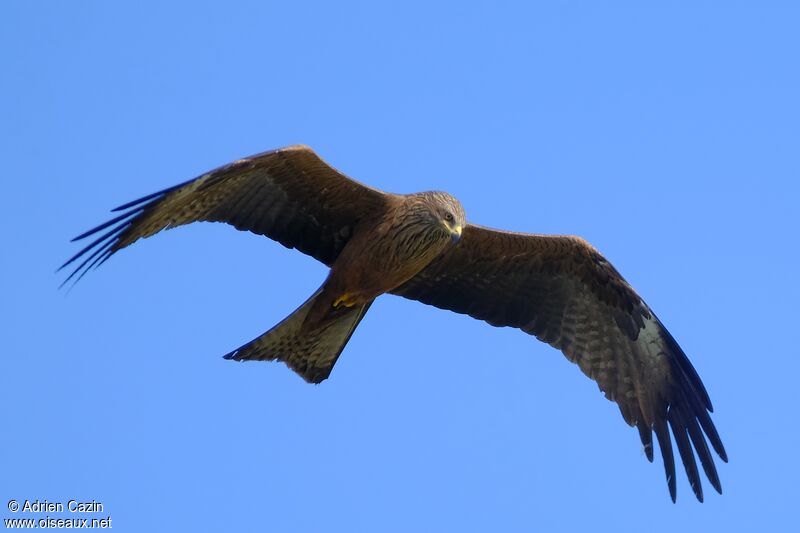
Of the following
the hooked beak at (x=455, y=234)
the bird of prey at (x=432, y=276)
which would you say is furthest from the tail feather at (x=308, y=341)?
the hooked beak at (x=455, y=234)

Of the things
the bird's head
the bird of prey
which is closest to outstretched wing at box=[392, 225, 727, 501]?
the bird of prey

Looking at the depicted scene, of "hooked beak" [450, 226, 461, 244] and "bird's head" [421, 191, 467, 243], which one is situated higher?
"bird's head" [421, 191, 467, 243]

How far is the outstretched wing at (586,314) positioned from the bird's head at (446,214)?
0.74 m

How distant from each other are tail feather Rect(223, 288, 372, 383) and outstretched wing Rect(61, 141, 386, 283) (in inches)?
20.2

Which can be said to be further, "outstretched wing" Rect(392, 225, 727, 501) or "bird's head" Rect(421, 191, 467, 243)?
"outstretched wing" Rect(392, 225, 727, 501)

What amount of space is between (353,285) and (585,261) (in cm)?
207

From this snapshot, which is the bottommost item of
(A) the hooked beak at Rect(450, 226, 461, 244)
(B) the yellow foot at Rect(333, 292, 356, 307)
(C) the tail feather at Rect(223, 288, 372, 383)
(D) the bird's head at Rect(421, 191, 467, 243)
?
(C) the tail feather at Rect(223, 288, 372, 383)

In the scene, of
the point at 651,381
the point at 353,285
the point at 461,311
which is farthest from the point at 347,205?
the point at 651,381

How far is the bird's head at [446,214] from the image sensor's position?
9781mm

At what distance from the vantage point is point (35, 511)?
905 centimetres

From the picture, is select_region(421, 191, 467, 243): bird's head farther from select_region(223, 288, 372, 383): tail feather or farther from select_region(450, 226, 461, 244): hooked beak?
select_region(223, 288, 372, 383): tail feather

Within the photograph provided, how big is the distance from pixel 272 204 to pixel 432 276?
162 centimetres

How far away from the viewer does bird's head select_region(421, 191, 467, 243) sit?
9781mm

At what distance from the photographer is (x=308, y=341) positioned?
10328 millimetres
